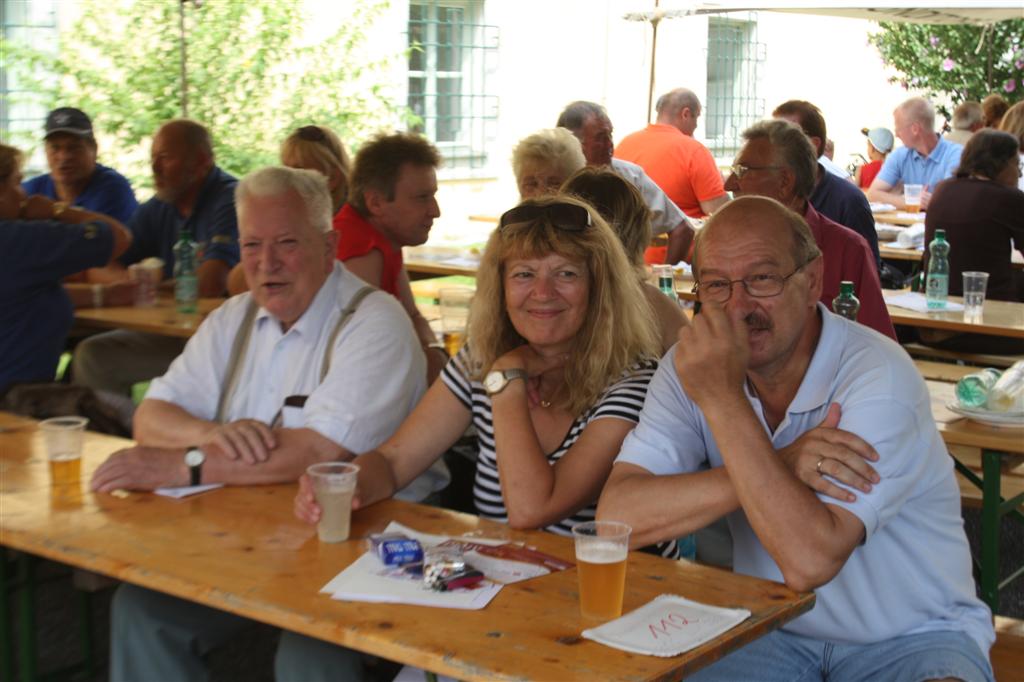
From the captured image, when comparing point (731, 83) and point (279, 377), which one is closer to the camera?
point (279, 377)

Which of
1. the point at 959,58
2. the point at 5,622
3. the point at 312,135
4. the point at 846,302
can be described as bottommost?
the point at 5,622

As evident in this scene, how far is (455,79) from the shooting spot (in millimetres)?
12094

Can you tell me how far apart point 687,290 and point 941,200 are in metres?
1.77

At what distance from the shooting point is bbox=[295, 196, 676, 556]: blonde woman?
2730mm

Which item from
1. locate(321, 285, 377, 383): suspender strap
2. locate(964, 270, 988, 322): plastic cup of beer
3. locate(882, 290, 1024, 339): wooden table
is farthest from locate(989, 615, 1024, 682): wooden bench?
locate(964, 270, 988, 322): plastic cup of beer

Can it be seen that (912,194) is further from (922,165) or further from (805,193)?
(805,193)

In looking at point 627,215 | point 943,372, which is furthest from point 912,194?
point 627,215

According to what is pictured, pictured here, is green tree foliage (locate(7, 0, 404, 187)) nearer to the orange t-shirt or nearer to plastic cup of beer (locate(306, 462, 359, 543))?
Result: the orange t-shirt

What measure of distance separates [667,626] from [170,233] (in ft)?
15.3

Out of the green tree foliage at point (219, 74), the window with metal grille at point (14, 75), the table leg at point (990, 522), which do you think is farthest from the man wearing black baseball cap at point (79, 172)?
the table leg at point (990, 522)

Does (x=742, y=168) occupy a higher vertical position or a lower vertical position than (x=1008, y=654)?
higher

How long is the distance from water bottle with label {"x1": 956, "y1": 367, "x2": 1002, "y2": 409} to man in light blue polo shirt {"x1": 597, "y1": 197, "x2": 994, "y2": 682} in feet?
4.43

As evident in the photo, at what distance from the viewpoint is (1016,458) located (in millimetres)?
3639

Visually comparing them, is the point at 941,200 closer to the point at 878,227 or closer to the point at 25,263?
the point at 878,227
